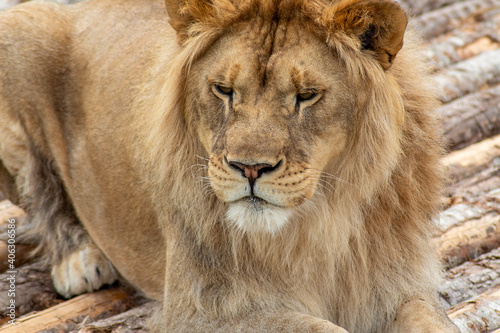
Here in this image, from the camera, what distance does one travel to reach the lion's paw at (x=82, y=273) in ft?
13.7

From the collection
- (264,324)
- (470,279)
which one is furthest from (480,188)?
(264,324)

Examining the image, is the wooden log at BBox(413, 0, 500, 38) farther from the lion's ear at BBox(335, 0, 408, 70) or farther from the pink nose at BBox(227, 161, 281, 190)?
the pink nose at BBox(227, 161, 281, 190)

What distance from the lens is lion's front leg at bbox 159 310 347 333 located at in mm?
2922

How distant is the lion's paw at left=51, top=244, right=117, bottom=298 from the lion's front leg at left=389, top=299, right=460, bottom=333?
6.34 ft

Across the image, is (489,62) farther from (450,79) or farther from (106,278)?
(106,278)

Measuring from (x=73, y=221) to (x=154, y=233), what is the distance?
3.24 feet

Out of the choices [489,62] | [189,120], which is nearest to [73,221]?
[189,120]

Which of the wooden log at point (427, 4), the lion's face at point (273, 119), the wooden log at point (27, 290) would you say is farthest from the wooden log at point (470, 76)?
the wooden log at point (27, 290)

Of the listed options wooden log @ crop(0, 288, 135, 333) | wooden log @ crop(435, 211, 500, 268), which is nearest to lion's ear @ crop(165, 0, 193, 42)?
wooden log @ crop(0, 288, 135, 333)

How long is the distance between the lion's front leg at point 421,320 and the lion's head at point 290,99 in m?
0.70

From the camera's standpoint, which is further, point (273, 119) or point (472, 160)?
point (472, 160)

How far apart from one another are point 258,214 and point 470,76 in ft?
11.8

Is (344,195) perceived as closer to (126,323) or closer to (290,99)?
(290,99)

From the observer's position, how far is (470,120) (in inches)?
203
